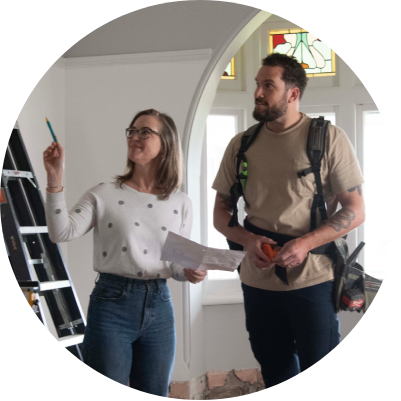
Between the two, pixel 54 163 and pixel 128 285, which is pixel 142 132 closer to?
pixel 54 163

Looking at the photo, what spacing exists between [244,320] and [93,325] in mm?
493

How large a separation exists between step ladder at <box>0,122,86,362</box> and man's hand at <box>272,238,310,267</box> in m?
0.71

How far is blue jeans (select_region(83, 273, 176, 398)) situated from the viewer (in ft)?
3.60

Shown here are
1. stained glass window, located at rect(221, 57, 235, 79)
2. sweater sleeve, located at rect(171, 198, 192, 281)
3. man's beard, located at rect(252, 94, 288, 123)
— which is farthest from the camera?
stained glass window, located at rect(221, 57, 235, 79)

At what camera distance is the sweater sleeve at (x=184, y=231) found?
117cm

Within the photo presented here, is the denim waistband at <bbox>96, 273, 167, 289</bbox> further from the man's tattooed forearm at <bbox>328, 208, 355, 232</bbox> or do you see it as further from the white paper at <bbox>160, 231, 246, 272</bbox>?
the man's tattooed forearm at <bbox>328, 208, 355, 232</bbox>

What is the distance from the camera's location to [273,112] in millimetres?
1285

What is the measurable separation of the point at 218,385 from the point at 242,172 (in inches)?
28.3

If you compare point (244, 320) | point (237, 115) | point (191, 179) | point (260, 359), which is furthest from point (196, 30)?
point (260, 359)

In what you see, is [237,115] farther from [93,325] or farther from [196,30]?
[93,325]

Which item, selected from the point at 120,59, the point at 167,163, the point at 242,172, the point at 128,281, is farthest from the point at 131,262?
the point at 120,59

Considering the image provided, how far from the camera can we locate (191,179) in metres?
1.34

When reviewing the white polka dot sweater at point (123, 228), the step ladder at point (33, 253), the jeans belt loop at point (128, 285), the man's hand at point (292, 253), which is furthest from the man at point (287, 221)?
the step ladder at point (33, 253)

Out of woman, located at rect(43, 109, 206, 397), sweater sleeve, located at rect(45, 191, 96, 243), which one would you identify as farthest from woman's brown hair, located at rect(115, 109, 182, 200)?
sweater sleeve, located at rect(45, 191, 96, 243)
